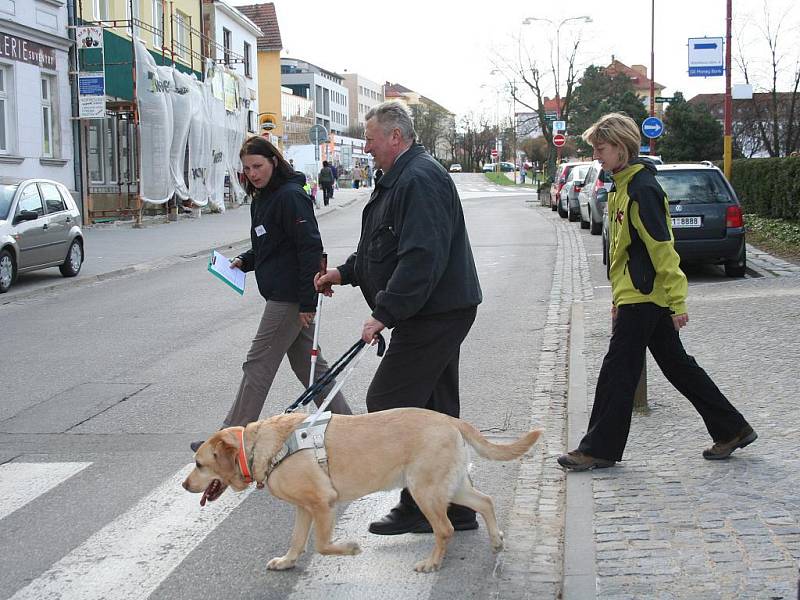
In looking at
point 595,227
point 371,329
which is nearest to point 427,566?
point 371,329

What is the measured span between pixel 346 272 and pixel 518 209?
3387cm

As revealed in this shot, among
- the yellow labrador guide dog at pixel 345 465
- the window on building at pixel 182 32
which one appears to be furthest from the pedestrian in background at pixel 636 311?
the window on building at pixel 182 32

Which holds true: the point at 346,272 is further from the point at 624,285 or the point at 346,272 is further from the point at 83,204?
the point at 83,204

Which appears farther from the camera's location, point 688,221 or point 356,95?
point 356,95

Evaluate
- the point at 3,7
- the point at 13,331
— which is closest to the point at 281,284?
the point at 13,331

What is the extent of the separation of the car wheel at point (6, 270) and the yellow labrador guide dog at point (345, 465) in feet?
39.2

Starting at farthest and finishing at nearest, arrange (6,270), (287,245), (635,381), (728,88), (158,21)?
(158,21) → (728,88) → (6,270) → (287,245) → (635,381)

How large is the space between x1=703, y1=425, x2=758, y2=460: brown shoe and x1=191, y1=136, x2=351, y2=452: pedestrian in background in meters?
2.17

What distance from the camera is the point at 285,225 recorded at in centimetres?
598

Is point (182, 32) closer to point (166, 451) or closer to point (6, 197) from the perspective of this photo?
point (6, 197)

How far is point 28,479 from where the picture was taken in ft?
19.4

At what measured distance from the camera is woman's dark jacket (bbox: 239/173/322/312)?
594 cm

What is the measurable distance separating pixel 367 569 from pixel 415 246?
1473mm

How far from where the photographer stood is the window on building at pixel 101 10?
2931cm
